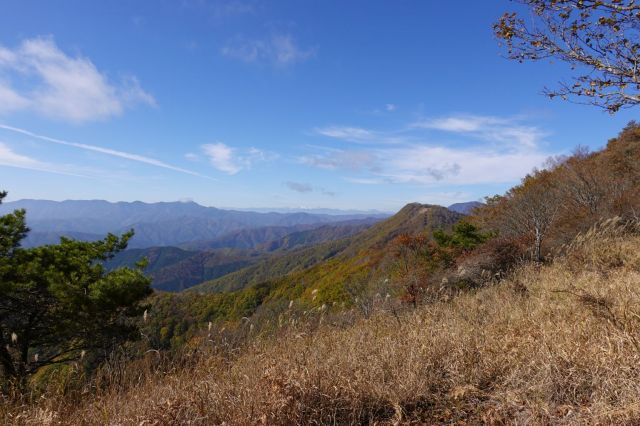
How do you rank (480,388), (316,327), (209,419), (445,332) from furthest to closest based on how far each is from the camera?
1. (316,327)
2. (445,332)
3. (480,388)
4. (209,419)

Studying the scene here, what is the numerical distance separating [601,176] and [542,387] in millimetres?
24205

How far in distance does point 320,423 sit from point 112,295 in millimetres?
12953

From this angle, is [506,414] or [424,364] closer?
[506,414]

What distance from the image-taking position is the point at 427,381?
2930 millimetres

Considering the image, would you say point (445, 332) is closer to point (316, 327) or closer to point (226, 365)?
point (316, 327)

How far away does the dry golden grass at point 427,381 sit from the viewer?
2.47m

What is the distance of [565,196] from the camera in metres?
20.3

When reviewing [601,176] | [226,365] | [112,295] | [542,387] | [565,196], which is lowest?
[112,295]

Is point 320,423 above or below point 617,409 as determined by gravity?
below

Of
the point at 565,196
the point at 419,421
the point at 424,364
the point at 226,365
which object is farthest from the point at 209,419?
the point at 565,196

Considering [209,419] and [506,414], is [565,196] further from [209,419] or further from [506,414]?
[209,419]

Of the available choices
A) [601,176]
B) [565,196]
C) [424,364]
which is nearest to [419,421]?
[424,364]

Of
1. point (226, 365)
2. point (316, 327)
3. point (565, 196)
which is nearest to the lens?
point (226, 365)

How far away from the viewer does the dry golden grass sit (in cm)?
247
